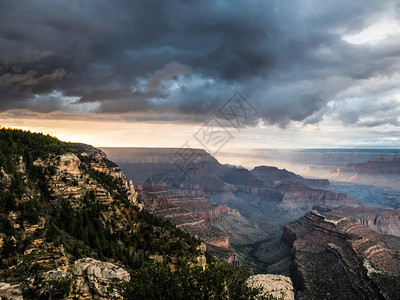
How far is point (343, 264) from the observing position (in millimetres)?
76562

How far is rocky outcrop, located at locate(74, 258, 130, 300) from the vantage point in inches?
936

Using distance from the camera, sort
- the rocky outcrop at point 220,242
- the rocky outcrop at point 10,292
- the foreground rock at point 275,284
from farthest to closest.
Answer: the rocky outcrop at point 220,242 < the foreground rock at point 275,284 < the rocky outcrop at point 10,292

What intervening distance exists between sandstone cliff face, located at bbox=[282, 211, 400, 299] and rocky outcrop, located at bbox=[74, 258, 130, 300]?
2177 inches

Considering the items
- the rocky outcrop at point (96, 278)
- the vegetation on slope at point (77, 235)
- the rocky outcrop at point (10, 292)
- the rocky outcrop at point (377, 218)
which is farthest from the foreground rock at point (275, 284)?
the rocky outcrop at point (377, 218)

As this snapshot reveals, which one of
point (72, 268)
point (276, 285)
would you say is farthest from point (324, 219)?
point (72, 268)

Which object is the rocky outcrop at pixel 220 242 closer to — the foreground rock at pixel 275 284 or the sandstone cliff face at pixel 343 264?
the sandstone cliff face at pixel 343 264

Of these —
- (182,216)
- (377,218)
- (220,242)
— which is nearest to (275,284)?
(220,242)

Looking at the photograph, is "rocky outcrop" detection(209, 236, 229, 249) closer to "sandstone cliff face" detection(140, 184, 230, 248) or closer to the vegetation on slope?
"sandstone cliff face" detection(140, 184, 230, 248)

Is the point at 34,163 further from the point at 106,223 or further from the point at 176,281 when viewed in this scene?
the point at 176,281

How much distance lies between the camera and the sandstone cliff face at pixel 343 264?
63.4 metres

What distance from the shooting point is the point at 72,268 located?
2511 centimetres

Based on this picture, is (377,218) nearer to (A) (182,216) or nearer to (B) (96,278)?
(A) (182,216)

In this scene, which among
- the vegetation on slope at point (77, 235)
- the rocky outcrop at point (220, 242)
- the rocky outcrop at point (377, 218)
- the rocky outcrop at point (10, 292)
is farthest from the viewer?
the rocky outcrop at point (377, 218)

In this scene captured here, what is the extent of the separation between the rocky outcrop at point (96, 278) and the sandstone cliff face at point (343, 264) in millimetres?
55293
